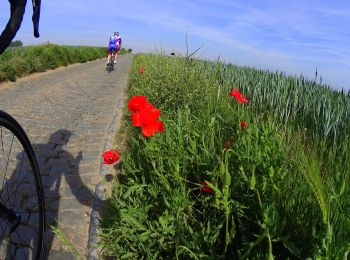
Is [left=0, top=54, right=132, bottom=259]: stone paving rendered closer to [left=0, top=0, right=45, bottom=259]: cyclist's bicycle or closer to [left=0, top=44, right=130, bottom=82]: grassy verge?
[left=0, top=0, right=45, bottom=259]: cyclist's bicycle

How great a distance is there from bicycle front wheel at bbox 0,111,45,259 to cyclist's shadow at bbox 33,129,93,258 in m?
0.16

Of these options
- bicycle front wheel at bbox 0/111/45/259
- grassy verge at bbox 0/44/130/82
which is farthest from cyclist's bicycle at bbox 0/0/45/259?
grassy verge at bbox 0/44/130/82

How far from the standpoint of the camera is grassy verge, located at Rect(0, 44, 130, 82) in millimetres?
13883

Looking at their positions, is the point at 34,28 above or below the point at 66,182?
above

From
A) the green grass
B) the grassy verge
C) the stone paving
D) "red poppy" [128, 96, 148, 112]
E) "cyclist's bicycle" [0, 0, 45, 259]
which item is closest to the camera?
the green grass

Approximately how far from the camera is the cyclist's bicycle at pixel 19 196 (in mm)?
2010

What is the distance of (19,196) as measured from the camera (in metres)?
3.91

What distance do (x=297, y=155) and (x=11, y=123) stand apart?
1874 millimetres

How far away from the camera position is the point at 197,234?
2307 mm

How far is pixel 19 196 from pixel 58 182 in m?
0.67

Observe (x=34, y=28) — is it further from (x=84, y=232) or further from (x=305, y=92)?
(x=305, y=92)

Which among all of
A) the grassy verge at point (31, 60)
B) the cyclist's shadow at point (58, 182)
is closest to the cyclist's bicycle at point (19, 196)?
the cyclist's shadow at point (58, 182)

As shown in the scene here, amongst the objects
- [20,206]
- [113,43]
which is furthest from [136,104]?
[113,43]

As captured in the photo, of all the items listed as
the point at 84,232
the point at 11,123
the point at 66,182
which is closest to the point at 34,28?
the point at 11,123
